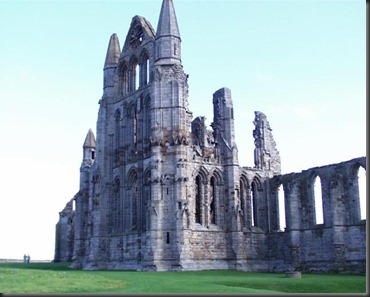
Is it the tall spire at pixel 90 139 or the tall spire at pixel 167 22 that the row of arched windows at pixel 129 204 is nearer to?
the tall spire at pixel 167 22

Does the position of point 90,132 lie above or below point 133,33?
below

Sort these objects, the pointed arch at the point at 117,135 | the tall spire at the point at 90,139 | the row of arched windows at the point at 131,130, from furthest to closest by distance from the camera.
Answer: the tall spire at the point at 90,139 < the pointed arch at the point at 117,135 < the row of arched windows at the point at 131,130

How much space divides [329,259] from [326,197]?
14.5 ft

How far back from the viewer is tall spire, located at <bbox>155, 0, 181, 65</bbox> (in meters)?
42.9

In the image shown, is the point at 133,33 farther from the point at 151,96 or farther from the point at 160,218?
the point at 160,218

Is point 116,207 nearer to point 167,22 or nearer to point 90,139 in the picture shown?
point 167,22

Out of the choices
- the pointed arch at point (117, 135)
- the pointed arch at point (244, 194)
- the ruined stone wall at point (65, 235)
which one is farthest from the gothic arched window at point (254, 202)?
the ruined stone wall at point (65, 235)

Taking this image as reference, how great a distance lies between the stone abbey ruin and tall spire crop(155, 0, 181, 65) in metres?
0.09

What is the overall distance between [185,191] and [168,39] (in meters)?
12.5

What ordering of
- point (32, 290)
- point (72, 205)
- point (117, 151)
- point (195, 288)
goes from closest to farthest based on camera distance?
point (32, 290) < point (195, 288) < point (117, 151) < point (72, 205)

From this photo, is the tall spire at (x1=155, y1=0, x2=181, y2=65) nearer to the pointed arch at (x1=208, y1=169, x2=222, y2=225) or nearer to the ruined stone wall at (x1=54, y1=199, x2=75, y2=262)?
the pointed arch at (x1=208, y1=169, x2=222, y2=225)

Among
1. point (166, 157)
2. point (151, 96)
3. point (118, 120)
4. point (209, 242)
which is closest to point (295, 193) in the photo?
point (209, 242)

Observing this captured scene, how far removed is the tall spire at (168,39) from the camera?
42.9 meters

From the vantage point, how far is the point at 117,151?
48062mm
